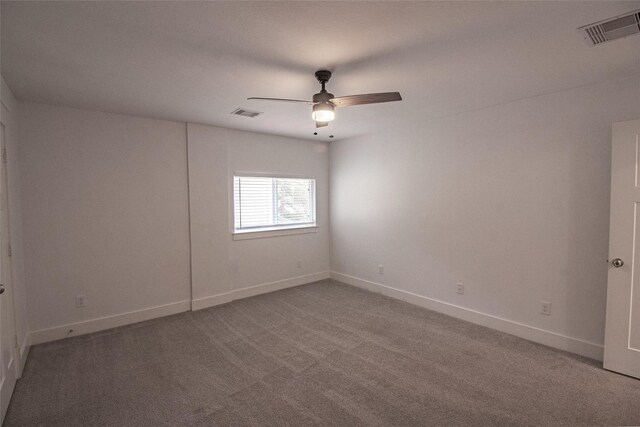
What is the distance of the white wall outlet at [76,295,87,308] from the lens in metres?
3.35

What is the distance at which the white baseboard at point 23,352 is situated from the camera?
260 cm

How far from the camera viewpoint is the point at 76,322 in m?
3.35

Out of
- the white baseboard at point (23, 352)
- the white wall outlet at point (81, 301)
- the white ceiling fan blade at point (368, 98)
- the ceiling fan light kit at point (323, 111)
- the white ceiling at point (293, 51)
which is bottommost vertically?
the white baseboard at point (23, 352)

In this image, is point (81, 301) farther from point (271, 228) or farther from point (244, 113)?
point (244, 113)

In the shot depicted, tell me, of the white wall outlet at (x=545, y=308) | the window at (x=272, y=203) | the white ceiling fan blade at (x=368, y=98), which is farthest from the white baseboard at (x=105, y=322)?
the white wall outlet at (x=545, y=308)

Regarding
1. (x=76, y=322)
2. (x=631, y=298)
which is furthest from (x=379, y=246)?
(x=76, y=322)

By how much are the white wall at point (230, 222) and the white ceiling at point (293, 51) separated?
43.2 inches

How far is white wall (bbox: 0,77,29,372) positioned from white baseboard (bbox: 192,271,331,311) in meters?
1.65

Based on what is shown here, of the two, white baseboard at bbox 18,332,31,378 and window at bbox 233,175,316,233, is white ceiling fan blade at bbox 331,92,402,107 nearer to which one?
window at bbox 233,175,316,233

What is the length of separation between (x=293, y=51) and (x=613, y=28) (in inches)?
75.5

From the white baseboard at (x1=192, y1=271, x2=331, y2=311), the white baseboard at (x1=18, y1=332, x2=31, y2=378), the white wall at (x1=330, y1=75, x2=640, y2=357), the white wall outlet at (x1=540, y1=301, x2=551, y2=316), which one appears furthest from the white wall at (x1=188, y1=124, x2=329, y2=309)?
the white wall outlet at (x1=540, y1=301, x2=551, y2=316)

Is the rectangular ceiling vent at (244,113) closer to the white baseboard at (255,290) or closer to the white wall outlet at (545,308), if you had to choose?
the white baseboard at (255,290)

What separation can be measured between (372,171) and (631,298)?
3105 millimetres

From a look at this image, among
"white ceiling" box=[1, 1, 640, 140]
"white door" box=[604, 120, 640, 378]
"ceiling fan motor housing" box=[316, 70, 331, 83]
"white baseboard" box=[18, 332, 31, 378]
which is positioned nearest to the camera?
"white ceiling" box=[1, 1, 640, 140]
